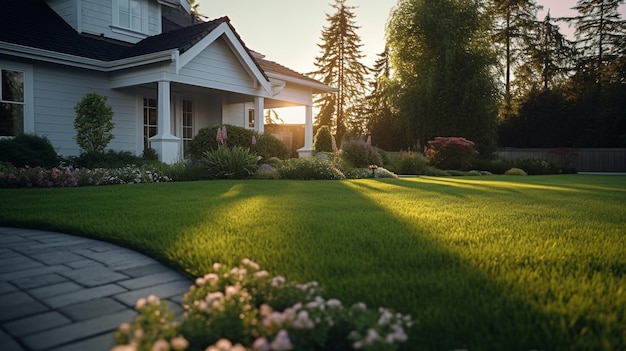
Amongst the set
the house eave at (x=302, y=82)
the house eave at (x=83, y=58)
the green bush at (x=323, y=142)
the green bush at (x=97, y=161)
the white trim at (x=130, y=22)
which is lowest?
the green bush at (x=97, y=161)

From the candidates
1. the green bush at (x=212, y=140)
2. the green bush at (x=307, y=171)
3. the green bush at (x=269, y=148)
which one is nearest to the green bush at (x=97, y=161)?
the green bush at (x=212, y=140)

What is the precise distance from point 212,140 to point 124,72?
3.02 metres

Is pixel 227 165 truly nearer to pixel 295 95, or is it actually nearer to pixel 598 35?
pixel 295 95

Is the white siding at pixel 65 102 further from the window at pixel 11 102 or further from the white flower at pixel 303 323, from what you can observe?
the white flower at pixel 303 323

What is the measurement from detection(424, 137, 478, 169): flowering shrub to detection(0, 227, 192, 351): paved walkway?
15.4 metres

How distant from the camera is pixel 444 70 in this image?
2178 centimetres

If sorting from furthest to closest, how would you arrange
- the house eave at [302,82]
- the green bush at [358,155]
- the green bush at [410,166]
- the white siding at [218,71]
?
the green bush at [410,166]
the house eave at [302,82]
the green bush at [358,155]
the white siding at [218,71]

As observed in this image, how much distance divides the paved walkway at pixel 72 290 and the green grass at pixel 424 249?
0.58 ft

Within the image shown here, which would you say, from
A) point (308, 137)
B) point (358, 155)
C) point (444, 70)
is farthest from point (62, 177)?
point (444, 70)

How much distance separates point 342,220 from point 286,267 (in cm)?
148

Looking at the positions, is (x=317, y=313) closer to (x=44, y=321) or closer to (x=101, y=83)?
(x=44, y=321)

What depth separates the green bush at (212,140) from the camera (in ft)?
34.5

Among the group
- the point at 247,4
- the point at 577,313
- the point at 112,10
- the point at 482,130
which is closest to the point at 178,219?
the point at 577,313

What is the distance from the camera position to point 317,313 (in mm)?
1364
